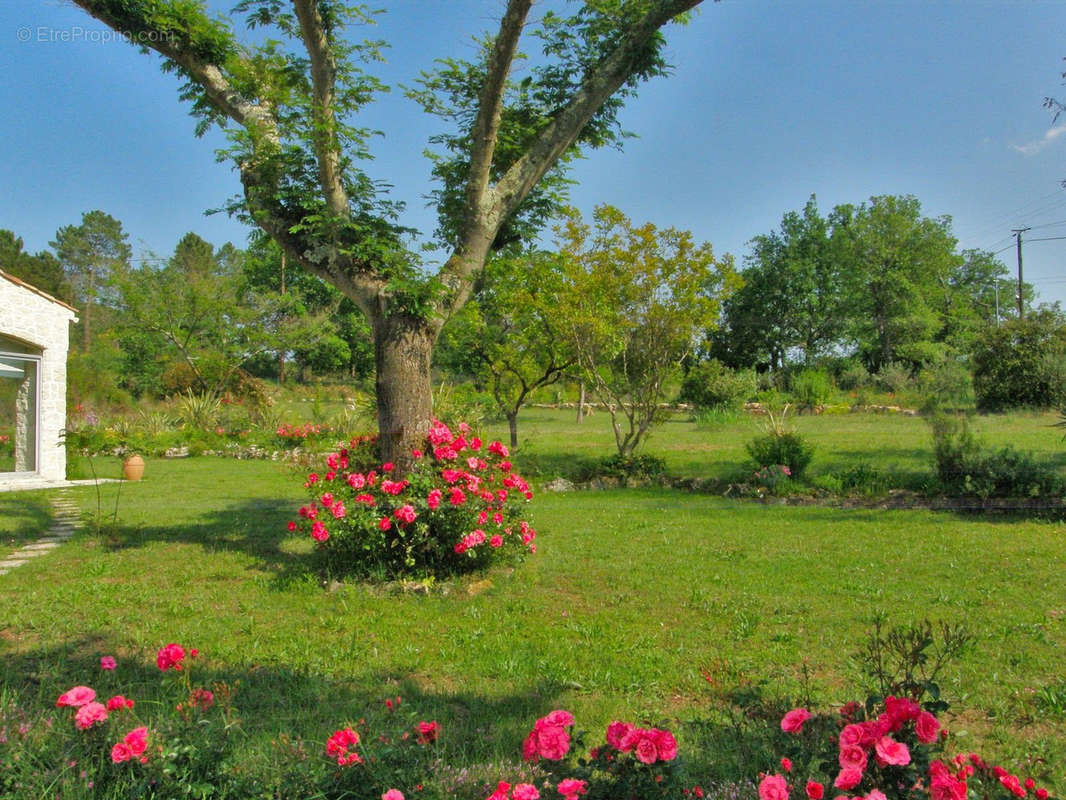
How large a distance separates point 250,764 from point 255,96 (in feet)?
17.3

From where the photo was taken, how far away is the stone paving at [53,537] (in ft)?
20.5

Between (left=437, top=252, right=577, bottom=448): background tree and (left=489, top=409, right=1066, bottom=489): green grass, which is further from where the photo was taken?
(left=437, top=252, right=577, bottom=448): background tree

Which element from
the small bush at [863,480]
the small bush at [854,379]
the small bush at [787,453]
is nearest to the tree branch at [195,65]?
the small bush at [787,453]

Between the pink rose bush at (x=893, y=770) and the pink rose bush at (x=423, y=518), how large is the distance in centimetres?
347

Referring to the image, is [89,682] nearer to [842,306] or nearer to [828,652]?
[828,652]

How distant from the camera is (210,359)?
2259 centimetres

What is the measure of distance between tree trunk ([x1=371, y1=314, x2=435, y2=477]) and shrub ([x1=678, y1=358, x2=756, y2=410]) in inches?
817

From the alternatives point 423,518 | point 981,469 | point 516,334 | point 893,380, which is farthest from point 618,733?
point 893,380

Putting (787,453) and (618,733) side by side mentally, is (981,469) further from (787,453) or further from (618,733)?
(618,733)

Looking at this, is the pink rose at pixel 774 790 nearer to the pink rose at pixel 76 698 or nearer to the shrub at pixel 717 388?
the pink rose at pixel 76 698

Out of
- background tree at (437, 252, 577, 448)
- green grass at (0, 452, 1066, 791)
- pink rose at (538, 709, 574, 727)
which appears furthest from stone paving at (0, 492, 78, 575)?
background tree at (437, 252, 577, 448)

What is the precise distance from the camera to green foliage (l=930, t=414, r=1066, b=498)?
28.9ft

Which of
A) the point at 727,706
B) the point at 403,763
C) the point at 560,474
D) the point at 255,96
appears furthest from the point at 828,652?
the point at 560,474

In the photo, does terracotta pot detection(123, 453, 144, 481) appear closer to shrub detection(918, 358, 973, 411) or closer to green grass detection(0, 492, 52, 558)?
green grass detection(0, 492, 52, 558)
